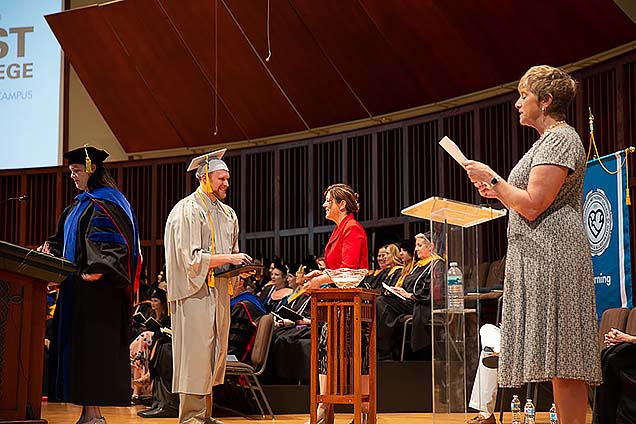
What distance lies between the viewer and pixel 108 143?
12.3 meters

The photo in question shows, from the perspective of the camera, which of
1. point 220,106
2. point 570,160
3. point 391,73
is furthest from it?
point 220,106

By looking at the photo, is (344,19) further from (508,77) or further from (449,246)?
(449,246)

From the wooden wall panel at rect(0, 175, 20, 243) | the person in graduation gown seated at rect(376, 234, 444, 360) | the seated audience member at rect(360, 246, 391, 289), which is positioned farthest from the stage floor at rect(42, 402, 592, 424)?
the wooden wall panel at rect(0, 175, 20, 243)

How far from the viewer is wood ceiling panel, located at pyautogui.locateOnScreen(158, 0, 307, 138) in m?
10.1

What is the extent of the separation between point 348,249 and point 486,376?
1.16 meters

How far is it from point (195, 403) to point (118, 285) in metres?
0.78

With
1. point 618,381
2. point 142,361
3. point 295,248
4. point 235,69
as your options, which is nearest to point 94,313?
point 618,381

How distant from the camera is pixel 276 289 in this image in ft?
29.5

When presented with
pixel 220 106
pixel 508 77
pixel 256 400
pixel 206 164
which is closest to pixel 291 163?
pixel 220 106

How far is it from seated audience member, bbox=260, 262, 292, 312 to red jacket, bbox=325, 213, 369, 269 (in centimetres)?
360

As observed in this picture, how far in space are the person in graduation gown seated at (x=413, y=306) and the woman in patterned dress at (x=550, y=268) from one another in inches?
163

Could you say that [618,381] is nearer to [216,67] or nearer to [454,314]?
[454,314]

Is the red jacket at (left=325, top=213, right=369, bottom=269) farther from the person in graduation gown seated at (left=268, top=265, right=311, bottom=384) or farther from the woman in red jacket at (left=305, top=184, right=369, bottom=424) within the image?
the person in graduation gown seated at (left=268, top=265, right=311, bottom=384)

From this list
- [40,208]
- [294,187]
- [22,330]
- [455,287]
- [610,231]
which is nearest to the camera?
[22,330]
